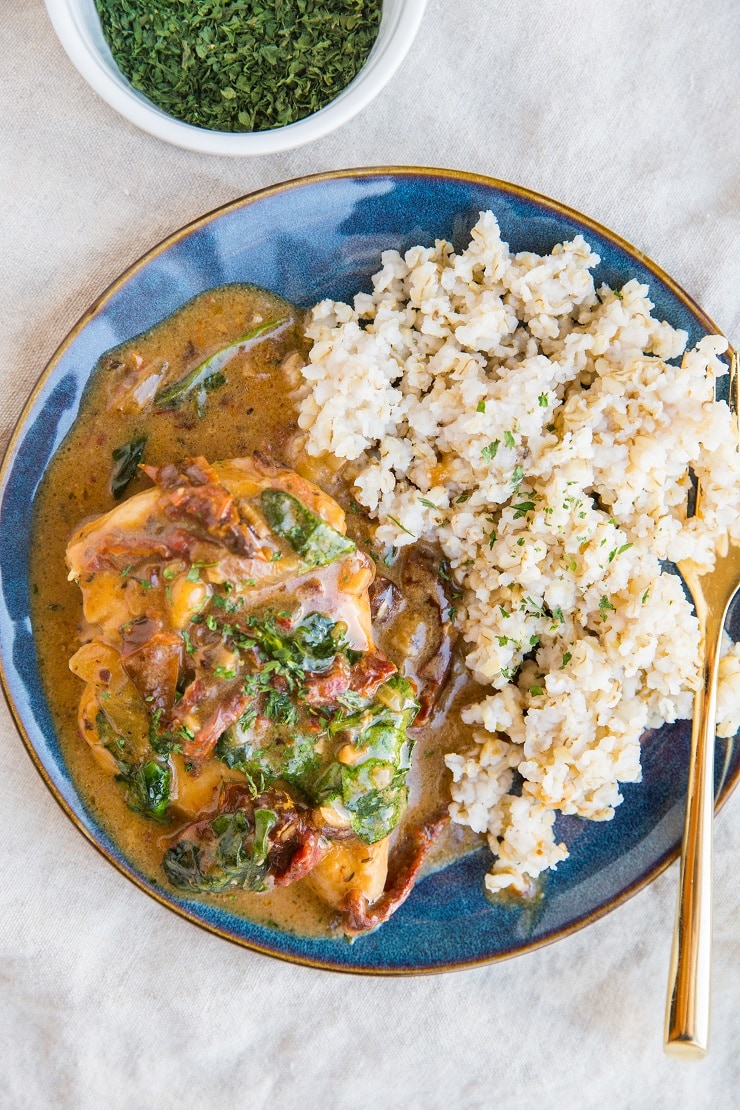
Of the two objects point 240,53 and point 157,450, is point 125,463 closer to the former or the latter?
point 157,450

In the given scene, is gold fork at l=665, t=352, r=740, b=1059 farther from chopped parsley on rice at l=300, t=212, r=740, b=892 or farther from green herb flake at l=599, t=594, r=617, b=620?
green herb flake at l=599, t=594, r=617, b=620

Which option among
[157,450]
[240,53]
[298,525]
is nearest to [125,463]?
[157,450]

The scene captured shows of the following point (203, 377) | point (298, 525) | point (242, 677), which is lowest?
point (242, 677)

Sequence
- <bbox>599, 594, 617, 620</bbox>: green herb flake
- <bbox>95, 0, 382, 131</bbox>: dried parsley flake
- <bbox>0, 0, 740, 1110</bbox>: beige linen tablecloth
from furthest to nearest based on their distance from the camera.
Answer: <bbox>0, 0, 740, 1110</bbox>: beige linen tablecloth
<bbox>599, 594, 617, 620</bbox>: green herb flake
<bbox>95, 0, 382, 131</bbox>: dried parsley flake

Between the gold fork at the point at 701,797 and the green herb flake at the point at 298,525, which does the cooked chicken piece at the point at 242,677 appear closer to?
the green herb flake at the point at 298,525

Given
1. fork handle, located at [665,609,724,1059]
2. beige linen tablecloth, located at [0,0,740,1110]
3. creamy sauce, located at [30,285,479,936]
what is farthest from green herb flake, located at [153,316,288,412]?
fork handle, located at [665,609,724,1059]

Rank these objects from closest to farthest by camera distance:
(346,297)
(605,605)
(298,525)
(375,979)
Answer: (298,525), (605,605), (346,297), (375,979)

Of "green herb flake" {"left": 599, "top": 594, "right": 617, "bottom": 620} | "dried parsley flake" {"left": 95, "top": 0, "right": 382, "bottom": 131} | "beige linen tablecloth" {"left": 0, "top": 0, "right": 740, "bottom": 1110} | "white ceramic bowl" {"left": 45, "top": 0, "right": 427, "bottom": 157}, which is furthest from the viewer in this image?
"beige linen tablecloth" {"left": 0, "top": 0, "right": 740, "bottom": 1110}

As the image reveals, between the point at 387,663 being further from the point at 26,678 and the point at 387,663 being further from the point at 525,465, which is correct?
the point at 26,678
